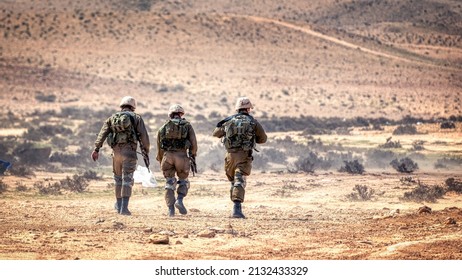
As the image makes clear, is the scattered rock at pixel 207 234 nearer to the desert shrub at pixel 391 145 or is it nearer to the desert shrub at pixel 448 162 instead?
the desert shrub at pixel 448 162

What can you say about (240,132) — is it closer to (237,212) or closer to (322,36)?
(237,212)

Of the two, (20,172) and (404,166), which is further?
(404,166)

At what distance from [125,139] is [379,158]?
15.5 metres

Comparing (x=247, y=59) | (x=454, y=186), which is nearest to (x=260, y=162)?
(x=454, y=186)

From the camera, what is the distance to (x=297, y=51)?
75.1m

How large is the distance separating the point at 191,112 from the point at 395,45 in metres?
20.9

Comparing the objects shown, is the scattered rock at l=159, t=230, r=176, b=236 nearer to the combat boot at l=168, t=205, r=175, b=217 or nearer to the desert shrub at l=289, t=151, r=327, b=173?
the combat boot at l=168, t=205, r=175, b=217

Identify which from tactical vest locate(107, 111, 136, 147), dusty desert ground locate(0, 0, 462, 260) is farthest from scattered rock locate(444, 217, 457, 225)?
tactical vest locate(107, 111, 136, 147)

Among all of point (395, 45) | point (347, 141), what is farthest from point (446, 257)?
point (395, 45)

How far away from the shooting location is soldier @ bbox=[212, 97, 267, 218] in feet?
48.6

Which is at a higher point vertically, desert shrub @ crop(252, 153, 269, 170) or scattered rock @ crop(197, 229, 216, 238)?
desert shrub @ crop(252, 153, 269, 170)

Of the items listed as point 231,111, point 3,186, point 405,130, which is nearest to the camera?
point 3,186

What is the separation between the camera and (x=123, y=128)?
15.2 meters

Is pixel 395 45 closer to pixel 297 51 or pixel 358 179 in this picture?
pixel 297 51
